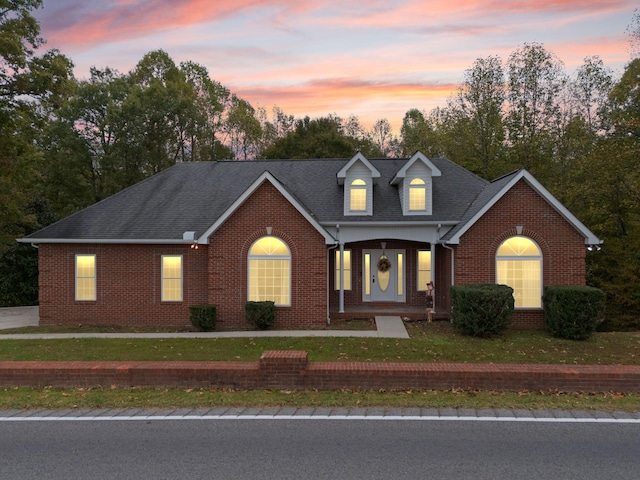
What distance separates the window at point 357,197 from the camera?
787 inches

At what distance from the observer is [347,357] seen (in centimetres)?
1220

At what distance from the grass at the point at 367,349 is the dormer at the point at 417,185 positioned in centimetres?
578

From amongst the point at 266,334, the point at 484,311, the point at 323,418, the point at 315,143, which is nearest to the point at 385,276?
the point at 484,311

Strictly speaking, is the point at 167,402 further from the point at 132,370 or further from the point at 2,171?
the point at 2,171

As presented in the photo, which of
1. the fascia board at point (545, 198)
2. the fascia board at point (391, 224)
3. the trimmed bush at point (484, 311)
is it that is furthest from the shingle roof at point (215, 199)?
the trimmed bush at point (484, 311)

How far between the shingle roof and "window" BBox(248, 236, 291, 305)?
1919 mm

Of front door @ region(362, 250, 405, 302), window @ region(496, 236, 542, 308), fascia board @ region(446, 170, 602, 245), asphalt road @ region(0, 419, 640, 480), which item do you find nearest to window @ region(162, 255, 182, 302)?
front door @ region(362, 250, 405, 302)

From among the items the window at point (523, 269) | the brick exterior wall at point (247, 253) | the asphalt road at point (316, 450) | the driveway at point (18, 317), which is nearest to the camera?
the asphalt road at point (316, 450)

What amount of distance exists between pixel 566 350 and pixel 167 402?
427 inches

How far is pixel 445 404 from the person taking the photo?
311 inches

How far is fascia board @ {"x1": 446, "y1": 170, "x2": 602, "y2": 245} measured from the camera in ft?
55.8

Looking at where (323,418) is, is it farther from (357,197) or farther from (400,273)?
(400,273)

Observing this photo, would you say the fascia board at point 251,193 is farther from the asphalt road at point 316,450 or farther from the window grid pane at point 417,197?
the asphalt road at point 316,450

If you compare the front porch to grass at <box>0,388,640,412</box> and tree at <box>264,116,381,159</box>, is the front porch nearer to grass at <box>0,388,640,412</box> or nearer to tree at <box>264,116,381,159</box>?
grass at <box>0,388,640,412</box>
